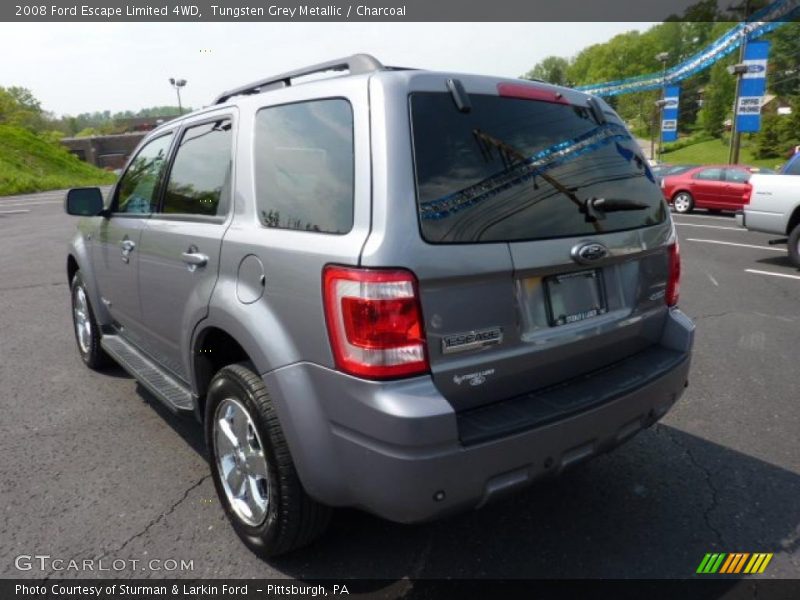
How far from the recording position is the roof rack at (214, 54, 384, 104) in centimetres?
226

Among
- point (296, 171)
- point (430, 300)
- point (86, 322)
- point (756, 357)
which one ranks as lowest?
point (756, 357)

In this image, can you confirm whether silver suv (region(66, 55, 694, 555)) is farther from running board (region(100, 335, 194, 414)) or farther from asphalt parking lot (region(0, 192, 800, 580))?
asphalt parking lot (region(0, 192, 800, 580))

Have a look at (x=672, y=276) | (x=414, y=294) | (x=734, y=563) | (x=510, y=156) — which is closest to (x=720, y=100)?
A: (x=672, y=276)

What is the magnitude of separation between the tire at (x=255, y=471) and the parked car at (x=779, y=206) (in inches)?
348

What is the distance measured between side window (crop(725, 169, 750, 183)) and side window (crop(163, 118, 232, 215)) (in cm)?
1649

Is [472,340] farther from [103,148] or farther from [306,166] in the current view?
[103,148]

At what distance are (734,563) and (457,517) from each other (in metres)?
1.19

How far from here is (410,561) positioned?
2473mm

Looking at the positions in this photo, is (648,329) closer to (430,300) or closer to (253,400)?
(430,300)

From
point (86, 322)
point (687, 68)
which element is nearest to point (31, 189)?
point (86, 322)

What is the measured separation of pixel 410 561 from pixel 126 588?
46.0 inches

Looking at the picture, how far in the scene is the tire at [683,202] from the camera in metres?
17.0

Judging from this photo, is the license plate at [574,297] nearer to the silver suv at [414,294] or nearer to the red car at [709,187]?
the silver suv at [414,294]

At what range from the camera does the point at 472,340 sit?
2.02 metres
